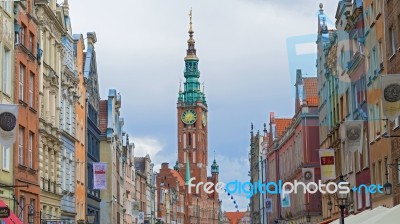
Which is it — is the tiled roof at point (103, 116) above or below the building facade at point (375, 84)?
above

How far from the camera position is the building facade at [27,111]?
38.1 metres

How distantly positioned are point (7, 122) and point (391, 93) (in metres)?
10.8

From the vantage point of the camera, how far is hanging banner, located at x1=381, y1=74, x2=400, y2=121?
83.7 feet

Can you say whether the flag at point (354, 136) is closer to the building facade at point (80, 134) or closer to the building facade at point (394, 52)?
the building facade at point (394, 52)

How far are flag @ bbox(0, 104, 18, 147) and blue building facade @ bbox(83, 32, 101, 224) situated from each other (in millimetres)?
37617

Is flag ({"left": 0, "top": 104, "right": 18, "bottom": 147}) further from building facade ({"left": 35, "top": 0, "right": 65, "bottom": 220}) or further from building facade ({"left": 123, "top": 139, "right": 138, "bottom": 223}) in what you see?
building facade ({"left": 123, "top": 139, "right": 138, "bottom": 223})

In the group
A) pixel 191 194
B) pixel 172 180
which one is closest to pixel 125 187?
pixel 172 180

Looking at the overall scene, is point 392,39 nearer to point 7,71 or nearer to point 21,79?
point 21,79

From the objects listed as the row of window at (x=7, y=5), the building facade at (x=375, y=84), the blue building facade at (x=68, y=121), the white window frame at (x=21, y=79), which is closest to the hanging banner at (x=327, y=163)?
the building facade at (x=375, y=84)

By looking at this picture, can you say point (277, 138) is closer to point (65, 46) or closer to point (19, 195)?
point (65, 46)

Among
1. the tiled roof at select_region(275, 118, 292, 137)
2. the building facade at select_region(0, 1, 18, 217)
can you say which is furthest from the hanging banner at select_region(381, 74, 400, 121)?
the tiled roof at select_region(275, 118, 292, 137)

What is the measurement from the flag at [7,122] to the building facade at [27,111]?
1108cm

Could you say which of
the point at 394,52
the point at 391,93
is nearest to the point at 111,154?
the point at 394,52

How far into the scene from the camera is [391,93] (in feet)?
84.2
